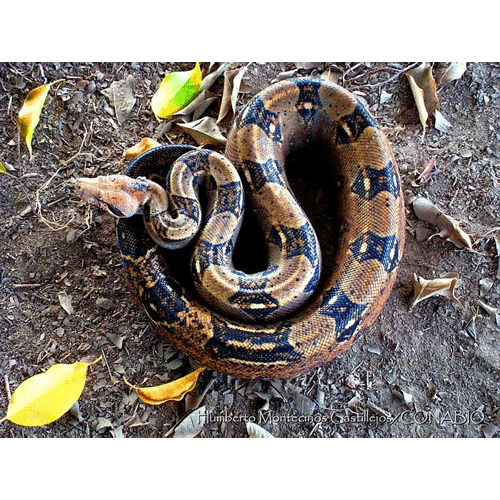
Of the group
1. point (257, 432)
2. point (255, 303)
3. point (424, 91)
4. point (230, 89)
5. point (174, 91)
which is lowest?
point (257, 432)

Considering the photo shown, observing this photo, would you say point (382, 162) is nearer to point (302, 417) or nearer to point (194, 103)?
point (194, 103)

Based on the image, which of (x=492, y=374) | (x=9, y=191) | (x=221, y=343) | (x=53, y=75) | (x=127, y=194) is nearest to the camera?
(x=221, y=343)

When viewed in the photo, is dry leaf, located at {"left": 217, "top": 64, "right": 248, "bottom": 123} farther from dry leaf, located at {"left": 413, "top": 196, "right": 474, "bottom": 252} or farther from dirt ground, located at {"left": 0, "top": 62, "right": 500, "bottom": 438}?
dry leaf, located at {"left": 413, "top": 196, "right": 474, "bottom": 252}

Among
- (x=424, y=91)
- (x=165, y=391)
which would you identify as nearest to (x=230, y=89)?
(x=424, y=91)

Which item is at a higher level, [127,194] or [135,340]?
[127,194]

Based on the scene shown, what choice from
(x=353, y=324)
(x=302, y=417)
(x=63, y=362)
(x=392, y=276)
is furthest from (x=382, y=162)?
(x=63, y=362)

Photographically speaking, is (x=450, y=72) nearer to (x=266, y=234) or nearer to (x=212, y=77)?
(x=212, y=77)
